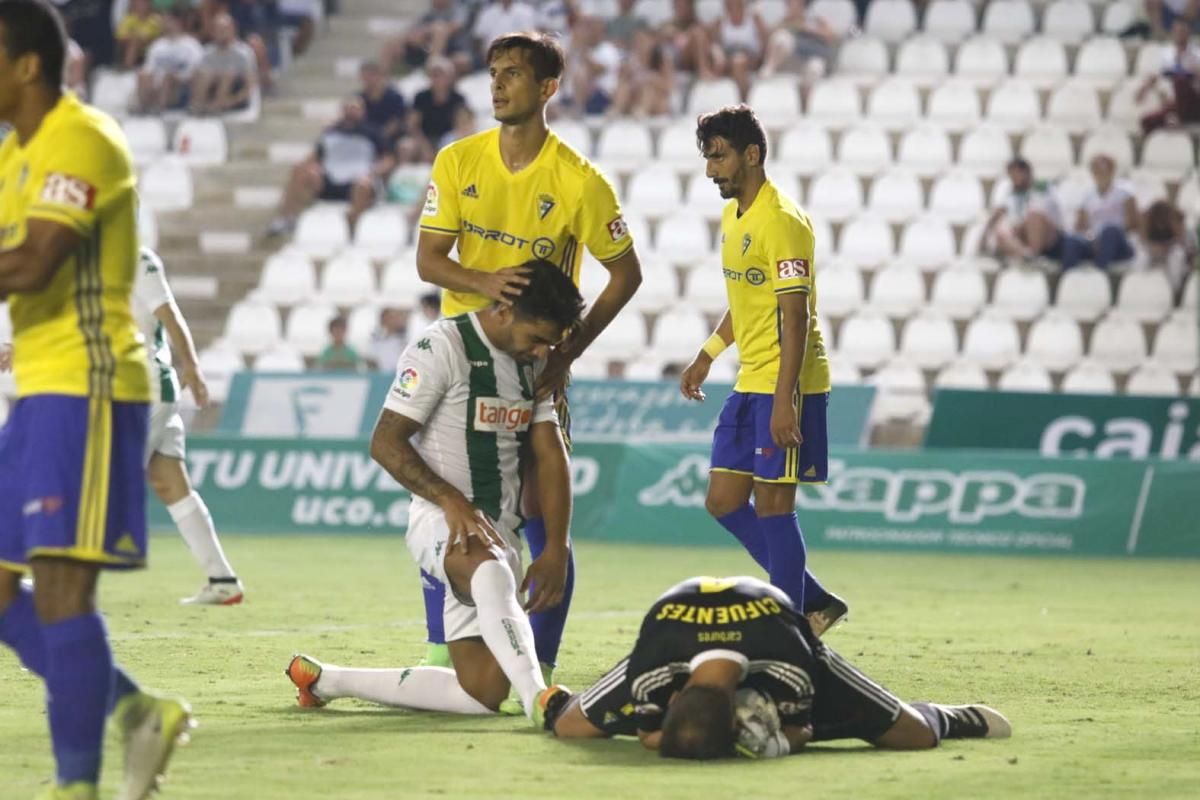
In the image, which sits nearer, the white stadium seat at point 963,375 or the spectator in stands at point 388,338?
the white stadium seat at point 963,375

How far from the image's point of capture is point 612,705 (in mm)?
6254

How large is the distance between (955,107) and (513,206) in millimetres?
14381

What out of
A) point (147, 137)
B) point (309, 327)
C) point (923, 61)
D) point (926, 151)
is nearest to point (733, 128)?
point (926, 151)

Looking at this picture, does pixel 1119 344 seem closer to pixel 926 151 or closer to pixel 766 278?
pixel 926 151

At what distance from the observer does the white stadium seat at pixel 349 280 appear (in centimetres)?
2123

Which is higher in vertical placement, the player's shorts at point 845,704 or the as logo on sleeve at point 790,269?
the as logo on sleeve at point 790,269

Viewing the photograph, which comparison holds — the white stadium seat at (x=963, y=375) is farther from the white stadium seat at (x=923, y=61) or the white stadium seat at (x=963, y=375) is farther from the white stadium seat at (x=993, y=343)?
the white stadium seat at (x=923, y=61)

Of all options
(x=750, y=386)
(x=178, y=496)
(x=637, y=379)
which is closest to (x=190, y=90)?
(x=637, y=379)

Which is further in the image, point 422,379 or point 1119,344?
point 1119,344

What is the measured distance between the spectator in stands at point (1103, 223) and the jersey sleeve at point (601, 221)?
481 inches

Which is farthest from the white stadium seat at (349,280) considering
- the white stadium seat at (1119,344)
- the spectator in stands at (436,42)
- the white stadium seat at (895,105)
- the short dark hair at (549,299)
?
the short dark hair at (549,299)

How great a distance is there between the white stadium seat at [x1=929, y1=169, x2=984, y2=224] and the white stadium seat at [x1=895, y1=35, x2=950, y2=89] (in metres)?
1.64

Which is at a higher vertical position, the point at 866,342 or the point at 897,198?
the point at 897,198

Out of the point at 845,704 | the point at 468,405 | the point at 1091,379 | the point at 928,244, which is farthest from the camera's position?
the point at 928,244
